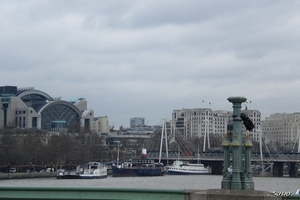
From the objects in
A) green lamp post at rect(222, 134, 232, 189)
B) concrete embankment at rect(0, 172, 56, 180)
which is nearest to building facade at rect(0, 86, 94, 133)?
concrete embankment at rect(0, 172, 56, 180)

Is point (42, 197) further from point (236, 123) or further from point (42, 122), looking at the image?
point (42, 122)

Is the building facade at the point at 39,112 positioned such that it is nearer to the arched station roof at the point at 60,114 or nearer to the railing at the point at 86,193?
the arched station roof at the point at 60,114

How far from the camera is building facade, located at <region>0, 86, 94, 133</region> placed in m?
156

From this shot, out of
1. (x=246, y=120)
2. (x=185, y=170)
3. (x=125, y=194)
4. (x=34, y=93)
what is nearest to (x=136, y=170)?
(x=185, y=170)

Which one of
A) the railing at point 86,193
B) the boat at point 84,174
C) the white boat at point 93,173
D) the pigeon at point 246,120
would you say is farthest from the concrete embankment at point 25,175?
the pigeon at point 246,120

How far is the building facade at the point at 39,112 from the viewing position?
15600cm

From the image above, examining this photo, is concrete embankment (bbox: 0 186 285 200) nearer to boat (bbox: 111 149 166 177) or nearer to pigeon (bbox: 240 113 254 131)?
pigeon (bbox: 240 113 254 131)

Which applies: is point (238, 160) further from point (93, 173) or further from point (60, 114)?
point (60, 114)

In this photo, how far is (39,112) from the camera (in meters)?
161

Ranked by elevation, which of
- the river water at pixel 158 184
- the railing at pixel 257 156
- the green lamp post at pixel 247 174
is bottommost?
the river water at pixel 158 184

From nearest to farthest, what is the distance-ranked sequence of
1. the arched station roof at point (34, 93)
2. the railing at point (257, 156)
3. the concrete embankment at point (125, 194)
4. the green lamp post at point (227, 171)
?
the concrete embankment at point (125, 194), the green lamp post at point (227, 171), the railing at point (257, 156), the arched station roof at point (34, 93)

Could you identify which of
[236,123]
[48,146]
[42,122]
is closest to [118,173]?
[48,146]

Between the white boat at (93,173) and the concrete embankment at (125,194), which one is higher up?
the white boat at (93,173)

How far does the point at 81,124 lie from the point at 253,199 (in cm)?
15484
